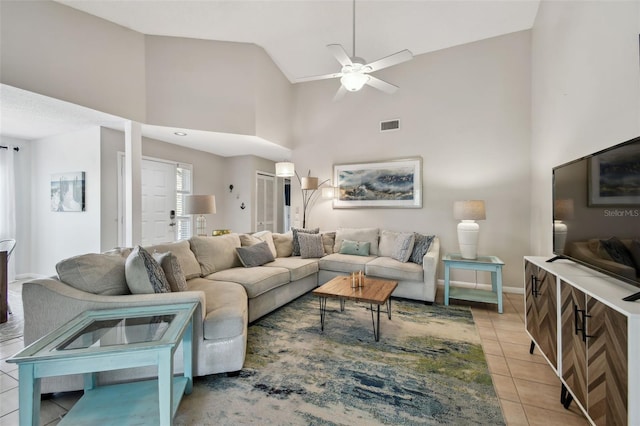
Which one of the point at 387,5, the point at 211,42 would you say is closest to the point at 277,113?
the point at 211,42

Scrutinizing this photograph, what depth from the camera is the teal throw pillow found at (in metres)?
4.39

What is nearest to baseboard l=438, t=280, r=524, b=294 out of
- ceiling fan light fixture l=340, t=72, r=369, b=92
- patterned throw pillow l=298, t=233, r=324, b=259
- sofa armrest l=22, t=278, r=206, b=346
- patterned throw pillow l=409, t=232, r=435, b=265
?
patterned throw pillow l=409, t=232, r=435, b=265

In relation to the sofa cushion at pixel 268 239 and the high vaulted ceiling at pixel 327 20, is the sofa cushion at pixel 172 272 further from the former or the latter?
the high vaulted ceiling at pixel 327 20

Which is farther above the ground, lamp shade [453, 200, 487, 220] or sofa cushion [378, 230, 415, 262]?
lamp shade [453, 200, 487, 220]

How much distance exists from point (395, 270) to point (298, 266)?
51.9 inches

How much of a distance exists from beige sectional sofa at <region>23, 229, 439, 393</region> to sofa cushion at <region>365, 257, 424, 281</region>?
0.5 inches

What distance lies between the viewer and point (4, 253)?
311 centimetres

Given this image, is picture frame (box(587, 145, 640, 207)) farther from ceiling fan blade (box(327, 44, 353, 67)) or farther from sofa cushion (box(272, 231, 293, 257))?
sofa cushion (box(272, 231, 293, 257))

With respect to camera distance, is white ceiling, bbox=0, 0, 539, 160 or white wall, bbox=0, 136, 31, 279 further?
white wall, bbox=0, 136, 31, 279

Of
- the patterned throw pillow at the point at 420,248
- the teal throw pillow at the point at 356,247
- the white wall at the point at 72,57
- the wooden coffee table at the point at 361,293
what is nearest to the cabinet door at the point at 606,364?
the wooden coffee table at the point at 361,293

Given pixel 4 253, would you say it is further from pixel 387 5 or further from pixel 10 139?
pixel 387 5

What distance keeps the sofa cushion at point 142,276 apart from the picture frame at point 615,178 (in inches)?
114

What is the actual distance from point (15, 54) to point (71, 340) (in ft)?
10.5

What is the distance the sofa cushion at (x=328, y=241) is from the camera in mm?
4719
